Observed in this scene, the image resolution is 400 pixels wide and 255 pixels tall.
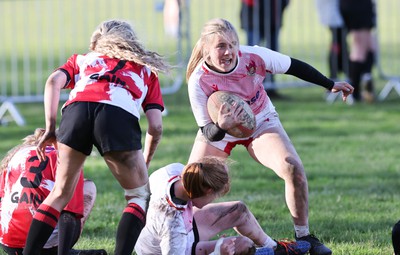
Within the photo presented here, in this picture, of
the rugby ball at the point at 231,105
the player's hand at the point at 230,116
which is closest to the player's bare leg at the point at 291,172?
the rugby ball at the point at 231,105

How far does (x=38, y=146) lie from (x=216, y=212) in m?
1.08

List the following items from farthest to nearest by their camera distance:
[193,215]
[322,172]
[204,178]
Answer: [322,172]
[193,215]
[204,178]

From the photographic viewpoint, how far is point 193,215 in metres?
5.40

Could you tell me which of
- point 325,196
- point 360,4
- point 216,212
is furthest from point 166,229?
point 360,4

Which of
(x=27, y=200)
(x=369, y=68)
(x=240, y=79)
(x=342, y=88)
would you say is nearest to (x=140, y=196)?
(x=27, y=200)

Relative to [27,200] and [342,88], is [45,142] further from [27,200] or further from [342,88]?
[342,88]

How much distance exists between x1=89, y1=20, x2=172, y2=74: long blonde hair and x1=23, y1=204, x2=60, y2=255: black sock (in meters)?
0.90

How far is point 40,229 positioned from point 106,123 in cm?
64

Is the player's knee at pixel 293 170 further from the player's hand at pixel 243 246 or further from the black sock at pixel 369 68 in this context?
the black sock at pixel 369 68

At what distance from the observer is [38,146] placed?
5090mm

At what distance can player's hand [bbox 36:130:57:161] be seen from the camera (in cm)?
503

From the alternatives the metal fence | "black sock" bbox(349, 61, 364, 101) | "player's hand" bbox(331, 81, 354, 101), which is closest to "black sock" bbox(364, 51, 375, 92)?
"black sock" bbox(349, 61, 364, 101)

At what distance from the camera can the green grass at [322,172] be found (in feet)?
20.9

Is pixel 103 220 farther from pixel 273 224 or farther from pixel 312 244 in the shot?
pixel 312 244
